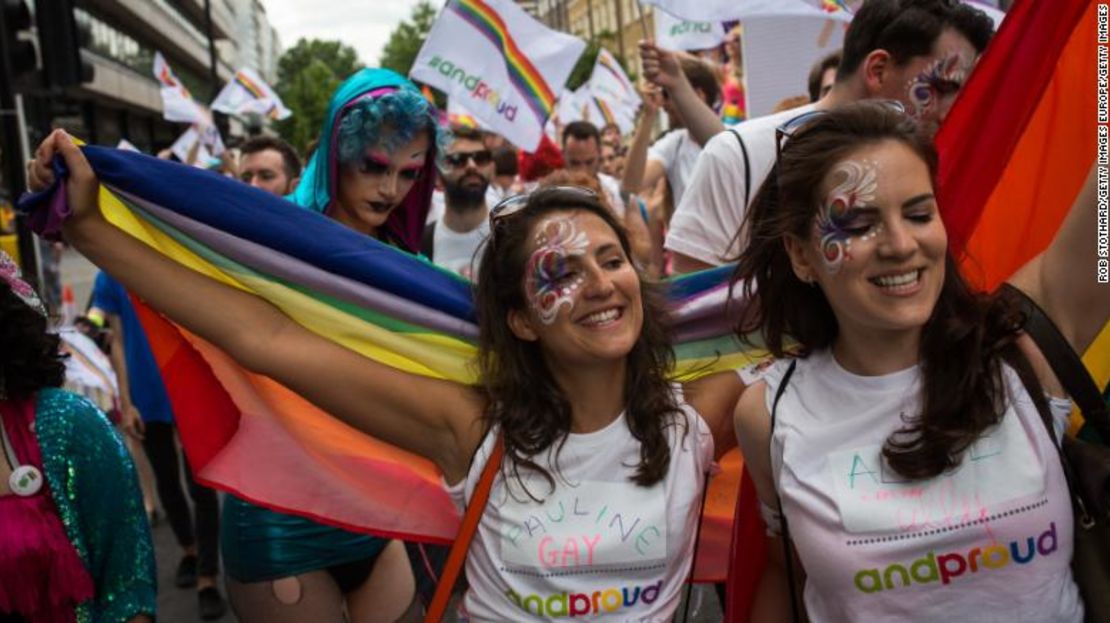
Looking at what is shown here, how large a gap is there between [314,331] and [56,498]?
0.68 metres

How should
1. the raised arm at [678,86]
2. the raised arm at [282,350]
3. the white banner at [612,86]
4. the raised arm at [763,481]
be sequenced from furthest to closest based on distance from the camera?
the white banner at [612,86], the raised arm at [678,86], the raised arm at [282,350], the raised arm at [763,481]

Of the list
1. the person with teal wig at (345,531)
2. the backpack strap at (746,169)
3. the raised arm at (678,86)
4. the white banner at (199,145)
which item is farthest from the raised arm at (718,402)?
the white banner at (199,145)

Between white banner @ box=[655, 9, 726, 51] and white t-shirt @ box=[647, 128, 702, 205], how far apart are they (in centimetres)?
159

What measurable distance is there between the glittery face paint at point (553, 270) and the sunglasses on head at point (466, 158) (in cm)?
375

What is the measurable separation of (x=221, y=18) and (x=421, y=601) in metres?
64.3

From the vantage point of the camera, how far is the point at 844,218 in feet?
6.85

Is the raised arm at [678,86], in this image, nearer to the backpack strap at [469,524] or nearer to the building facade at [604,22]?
the backpack strap at [469,524]

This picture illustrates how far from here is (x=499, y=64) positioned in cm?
720

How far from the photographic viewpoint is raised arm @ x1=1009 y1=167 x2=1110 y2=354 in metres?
2.08

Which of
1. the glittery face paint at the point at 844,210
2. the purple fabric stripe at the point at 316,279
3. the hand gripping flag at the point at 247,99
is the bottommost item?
the hand gripping flag at the point at 247,99

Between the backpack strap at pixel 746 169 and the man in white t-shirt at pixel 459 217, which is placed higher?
the backpack strap at pixel 746 169

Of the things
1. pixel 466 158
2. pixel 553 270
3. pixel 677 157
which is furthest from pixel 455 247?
pixel 553 270

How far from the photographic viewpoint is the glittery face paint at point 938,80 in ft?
10.1

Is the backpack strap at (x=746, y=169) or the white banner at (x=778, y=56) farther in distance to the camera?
the white banner at (x=778, y=56)
